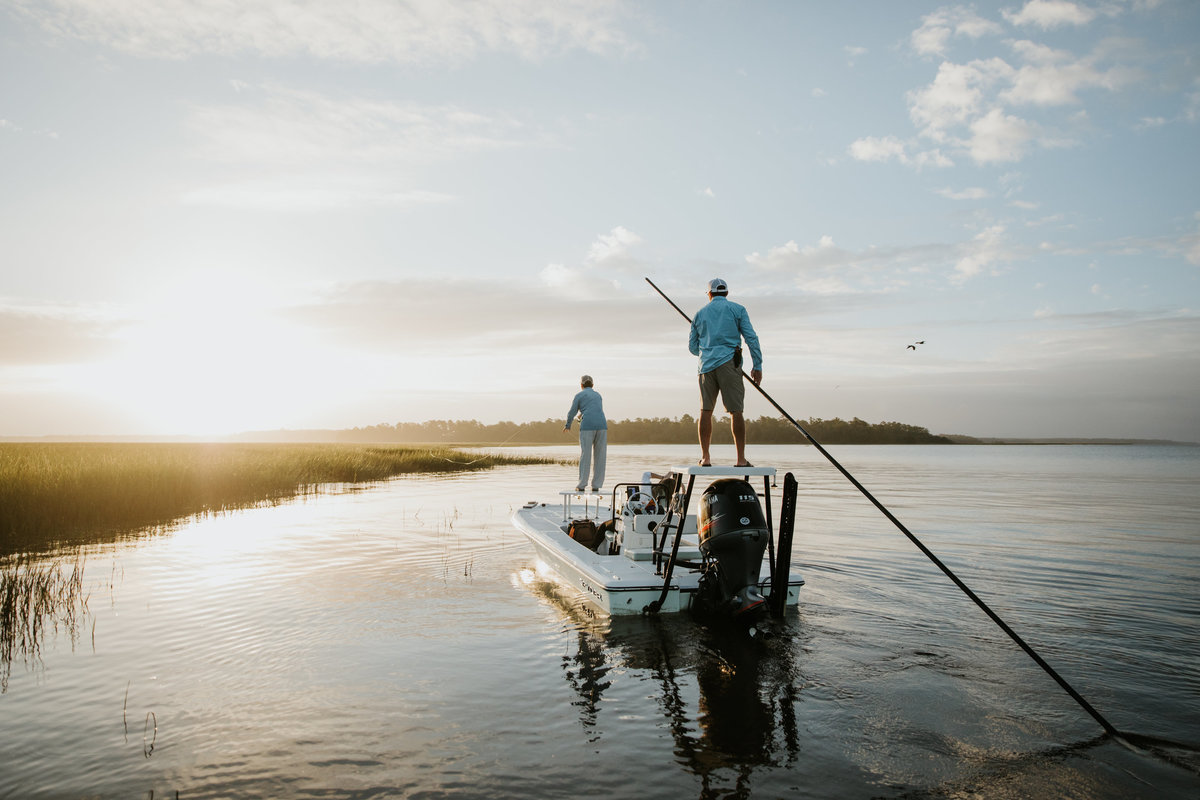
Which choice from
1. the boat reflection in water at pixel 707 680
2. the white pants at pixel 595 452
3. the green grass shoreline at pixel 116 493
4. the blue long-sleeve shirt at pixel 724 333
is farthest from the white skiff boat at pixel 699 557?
the green grass shoreline at pixel 116 493

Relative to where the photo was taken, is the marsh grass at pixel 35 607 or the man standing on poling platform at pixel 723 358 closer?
the marsh grass at pixel 35 607

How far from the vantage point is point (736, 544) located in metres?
7.18

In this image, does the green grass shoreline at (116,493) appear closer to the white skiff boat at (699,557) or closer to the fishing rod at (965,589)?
the white skiff boat at (699,557)

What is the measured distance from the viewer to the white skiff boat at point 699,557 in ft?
23.6

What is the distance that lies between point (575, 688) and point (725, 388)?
4011mm

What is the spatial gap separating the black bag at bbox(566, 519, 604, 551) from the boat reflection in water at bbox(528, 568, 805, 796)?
2.04m

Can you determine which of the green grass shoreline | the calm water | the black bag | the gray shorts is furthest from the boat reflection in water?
the green grass shoreline

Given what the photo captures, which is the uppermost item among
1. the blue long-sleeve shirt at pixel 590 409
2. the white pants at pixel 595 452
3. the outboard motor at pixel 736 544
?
the blue long-sleeve shirt at pixel 590 409

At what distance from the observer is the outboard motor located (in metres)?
7.05

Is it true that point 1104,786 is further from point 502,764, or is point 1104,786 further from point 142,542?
point 142,542

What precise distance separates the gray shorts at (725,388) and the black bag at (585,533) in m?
3.39

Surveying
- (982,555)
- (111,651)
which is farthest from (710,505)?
A: (982,555)

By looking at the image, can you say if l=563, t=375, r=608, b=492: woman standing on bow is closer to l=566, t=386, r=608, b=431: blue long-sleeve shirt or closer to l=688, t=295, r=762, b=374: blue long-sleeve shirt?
l=566, t=386, r=608, b=431: blue long-sleeve shirt

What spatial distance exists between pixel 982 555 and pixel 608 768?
11265 millimetres
